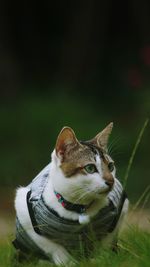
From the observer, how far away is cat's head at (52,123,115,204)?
6.30m

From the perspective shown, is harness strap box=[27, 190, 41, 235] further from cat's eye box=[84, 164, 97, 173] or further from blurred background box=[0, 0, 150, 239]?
blurred background box=[0, 0, 150, 239]

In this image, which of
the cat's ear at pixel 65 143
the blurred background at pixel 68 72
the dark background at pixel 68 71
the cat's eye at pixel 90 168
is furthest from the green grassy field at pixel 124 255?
the dark background at pixel 68 71

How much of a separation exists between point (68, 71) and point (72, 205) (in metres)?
11.6

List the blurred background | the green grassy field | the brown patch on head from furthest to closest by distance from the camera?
the blurred background → the brown patch on head → the green grassy field

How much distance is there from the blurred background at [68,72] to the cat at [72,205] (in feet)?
23.3

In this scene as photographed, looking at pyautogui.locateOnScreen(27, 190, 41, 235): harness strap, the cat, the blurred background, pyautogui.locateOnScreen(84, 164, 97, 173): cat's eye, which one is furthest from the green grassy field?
the blurred background

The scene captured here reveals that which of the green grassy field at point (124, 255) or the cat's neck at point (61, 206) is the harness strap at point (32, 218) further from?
the green grassy field at point (124, 255)

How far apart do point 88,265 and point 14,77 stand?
1143 centimetres

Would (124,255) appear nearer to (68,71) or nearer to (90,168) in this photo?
(90,168)

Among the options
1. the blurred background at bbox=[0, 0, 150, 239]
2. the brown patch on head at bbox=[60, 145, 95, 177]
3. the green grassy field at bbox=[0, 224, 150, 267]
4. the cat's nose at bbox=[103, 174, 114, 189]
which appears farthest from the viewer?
the blurred background at bbox=[0, 0, 150, 239]

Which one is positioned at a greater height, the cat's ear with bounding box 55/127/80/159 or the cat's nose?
the cat's ear with bounding box 55/127/80/159

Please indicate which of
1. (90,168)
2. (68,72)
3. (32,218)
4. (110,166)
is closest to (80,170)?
(90,168)

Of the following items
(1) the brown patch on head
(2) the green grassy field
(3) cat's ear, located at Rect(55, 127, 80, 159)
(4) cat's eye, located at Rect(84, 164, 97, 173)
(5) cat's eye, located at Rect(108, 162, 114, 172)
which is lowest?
(2) the green grassy field

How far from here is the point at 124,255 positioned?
621cm
